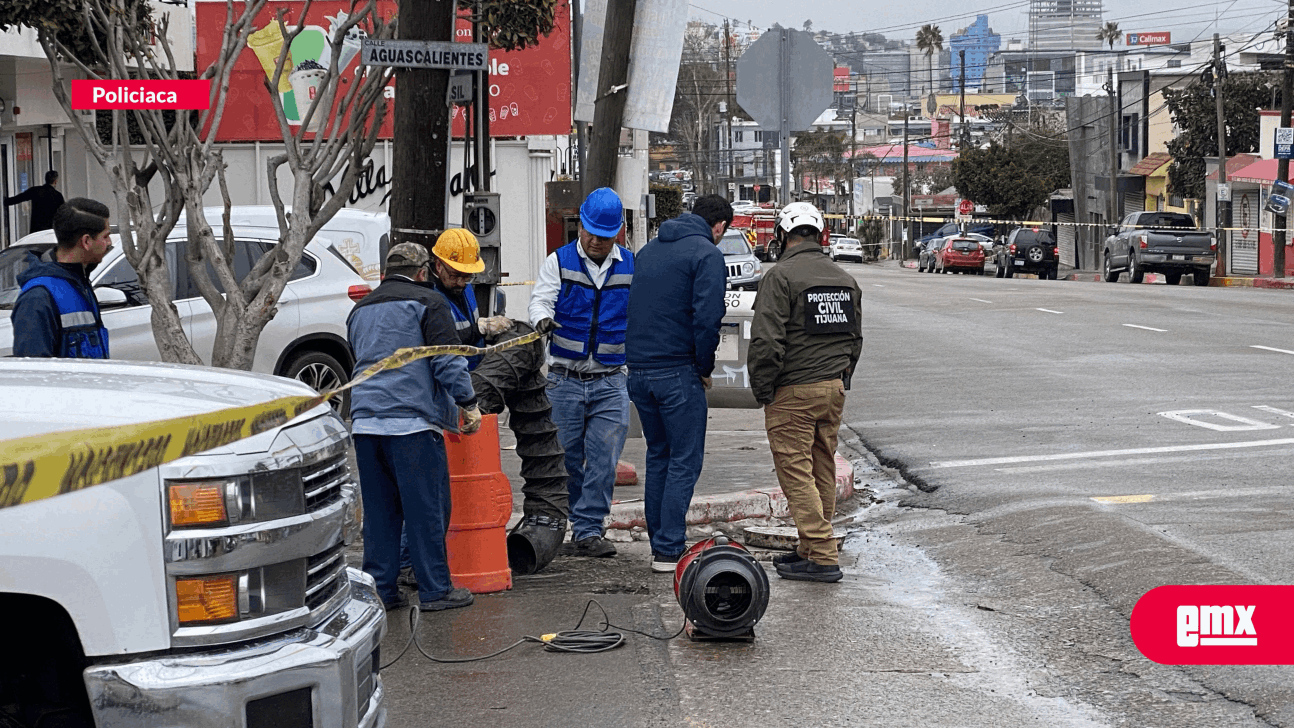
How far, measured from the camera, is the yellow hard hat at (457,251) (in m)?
6.81

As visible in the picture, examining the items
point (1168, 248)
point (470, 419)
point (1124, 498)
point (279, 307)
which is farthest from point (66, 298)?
point (1168, 248)

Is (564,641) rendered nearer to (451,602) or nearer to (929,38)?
(451,602)

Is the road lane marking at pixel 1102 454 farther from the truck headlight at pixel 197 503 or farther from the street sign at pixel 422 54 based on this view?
the truck headlight at pixel 197 503

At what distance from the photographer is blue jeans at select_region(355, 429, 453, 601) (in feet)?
21.1

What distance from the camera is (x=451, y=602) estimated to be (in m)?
6.70

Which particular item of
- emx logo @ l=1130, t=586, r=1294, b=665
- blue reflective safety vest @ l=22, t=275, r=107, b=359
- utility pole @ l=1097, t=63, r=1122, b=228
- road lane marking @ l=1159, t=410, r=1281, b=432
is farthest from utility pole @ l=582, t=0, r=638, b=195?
utility pole @ l=1097, t=63, r=1122, b=228

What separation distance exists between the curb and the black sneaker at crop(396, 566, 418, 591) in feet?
5.49

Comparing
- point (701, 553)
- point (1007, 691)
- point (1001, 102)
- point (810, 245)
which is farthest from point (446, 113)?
point (1001, 102)

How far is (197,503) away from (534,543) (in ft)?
13.7

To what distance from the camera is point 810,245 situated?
7309 millimetres

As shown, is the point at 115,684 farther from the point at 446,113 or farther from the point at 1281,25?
the point at 1281,25

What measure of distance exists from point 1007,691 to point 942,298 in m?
25.3

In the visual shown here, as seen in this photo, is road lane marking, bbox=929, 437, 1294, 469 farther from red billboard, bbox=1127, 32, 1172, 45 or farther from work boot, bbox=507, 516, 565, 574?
red billboard, bbox=1127, 32, 1172, 45

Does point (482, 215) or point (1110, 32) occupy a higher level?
point (1110, 32)
